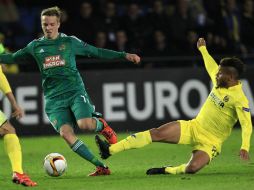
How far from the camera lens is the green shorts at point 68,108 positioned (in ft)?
30.2

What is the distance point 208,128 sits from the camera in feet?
29.9

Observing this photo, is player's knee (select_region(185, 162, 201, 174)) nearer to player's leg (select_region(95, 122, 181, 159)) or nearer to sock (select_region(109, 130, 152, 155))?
player's leg (select_region(95, 122, 181, 159))

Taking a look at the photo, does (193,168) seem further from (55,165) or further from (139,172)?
(55,165)

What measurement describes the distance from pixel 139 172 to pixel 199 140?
36.8 inches

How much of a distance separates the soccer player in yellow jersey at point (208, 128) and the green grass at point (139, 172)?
0.23 metres

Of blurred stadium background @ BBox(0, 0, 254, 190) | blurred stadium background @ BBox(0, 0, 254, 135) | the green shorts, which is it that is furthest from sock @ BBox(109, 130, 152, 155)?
blurred stadium background @ BBox(0, 0, 254, 135)

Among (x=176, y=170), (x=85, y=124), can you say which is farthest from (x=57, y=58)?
(x=176, y=170)

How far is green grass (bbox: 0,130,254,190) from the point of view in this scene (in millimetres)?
8203

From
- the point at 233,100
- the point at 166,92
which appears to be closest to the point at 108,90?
the point at 166,92

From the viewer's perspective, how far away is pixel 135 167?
33.2ft

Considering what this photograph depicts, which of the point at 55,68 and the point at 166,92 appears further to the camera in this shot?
the point at 166,92

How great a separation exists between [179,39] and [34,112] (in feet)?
11.7

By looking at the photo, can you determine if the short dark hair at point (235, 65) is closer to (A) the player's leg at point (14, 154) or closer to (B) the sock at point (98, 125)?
(B) the sock at point (98, 125)

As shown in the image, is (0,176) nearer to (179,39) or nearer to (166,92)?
(166,92)
